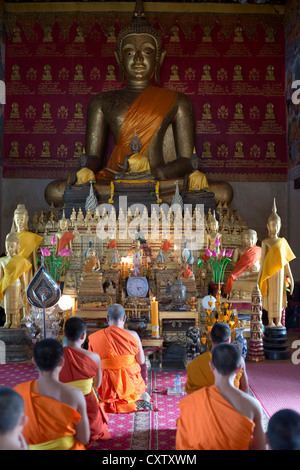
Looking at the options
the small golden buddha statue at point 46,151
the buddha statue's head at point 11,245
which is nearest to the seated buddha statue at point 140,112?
the small golden buddha statue at point 46,151

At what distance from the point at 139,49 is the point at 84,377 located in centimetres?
815

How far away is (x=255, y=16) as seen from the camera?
34.1ft

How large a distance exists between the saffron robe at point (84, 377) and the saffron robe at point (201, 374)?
61 cm

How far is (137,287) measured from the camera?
6641 millimetres

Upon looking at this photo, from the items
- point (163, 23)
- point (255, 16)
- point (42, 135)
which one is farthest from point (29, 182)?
point (255, 16)

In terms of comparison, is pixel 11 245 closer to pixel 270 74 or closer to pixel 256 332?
pixel 256 332

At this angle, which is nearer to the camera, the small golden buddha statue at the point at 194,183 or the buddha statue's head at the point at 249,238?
the buddha statue's head at the point at 249,238

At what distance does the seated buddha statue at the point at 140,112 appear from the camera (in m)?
9.90

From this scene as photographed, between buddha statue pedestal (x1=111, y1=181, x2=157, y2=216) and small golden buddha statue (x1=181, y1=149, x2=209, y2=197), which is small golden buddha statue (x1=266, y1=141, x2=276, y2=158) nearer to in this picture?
small golden buddha statue (x1=181, y1=149, x2=209, y2=197)

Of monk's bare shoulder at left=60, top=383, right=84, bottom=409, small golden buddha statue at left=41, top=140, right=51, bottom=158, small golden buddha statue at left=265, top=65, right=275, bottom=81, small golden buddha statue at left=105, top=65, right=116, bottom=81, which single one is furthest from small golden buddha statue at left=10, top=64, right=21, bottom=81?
monk's bare shoulder at left=60, top=383, right=84, bottom=409

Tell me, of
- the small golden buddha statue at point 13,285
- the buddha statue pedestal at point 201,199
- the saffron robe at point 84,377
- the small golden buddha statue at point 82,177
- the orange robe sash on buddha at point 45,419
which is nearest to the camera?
the orange robe sash on buddha at point 45,419

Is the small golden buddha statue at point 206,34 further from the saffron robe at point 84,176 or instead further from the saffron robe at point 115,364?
the saffron robe at point 115,364

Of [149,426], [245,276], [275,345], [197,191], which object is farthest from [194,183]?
[149,426]
